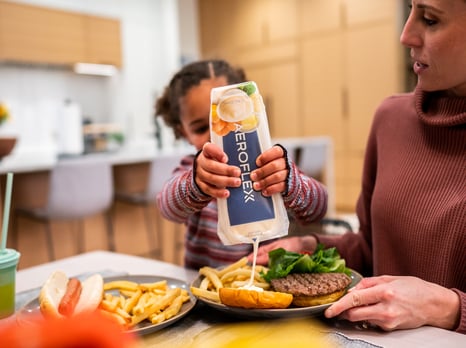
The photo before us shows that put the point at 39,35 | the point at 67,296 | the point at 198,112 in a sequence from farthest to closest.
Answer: the point at 39,35 < the point at 198,112 < the point at 67,296

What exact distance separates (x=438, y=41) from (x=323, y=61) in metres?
5.26

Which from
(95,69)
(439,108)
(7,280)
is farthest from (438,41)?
(95,69)

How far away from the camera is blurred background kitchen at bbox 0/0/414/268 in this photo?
508 cm

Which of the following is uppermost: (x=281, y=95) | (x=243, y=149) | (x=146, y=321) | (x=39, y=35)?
(x=39, y=35)

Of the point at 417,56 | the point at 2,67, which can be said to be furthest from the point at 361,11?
the point at 417,56

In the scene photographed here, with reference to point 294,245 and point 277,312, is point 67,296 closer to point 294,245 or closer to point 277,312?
point 277,312

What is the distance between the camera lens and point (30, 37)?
5.03 meters

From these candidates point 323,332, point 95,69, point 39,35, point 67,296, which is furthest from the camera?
point 95,69

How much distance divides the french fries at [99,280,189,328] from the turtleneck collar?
1.95 ft

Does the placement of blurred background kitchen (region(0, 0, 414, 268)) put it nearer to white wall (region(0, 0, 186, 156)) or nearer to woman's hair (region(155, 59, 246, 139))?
white wall (region(0, 0, 186, 156))

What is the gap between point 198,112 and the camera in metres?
1.30

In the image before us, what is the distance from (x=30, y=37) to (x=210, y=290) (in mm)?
4898

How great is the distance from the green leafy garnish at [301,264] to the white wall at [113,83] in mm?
4995

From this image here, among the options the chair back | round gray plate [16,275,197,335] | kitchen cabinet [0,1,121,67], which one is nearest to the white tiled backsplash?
kitchen cabinet [0,1,121,67]
